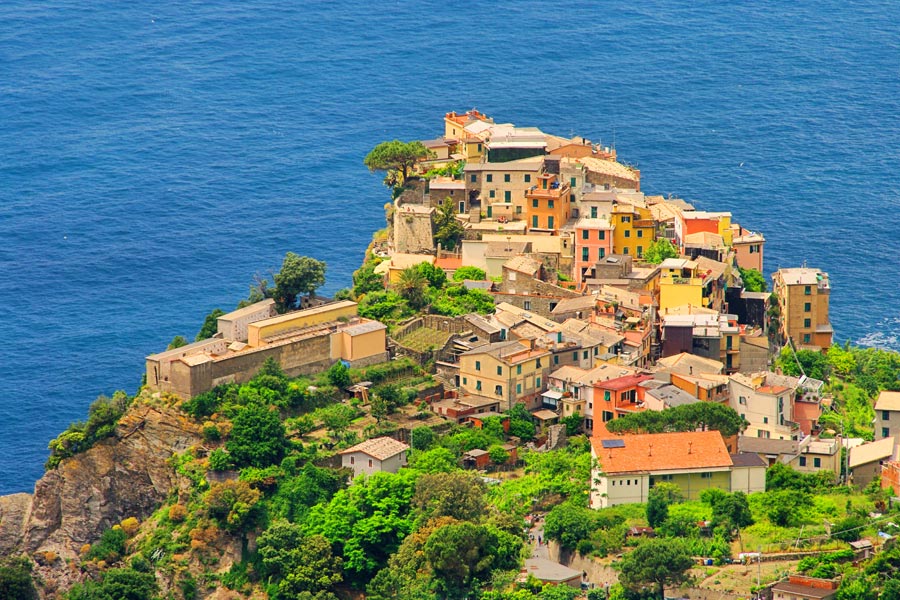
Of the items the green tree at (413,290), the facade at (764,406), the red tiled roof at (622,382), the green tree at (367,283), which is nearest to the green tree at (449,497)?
the red tiled roof at (622,382)

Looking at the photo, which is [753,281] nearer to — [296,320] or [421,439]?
[421,439]

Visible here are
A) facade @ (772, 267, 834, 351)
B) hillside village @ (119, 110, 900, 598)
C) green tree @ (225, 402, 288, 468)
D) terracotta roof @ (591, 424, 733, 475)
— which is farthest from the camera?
facade @ (772, 267, 834, 351)

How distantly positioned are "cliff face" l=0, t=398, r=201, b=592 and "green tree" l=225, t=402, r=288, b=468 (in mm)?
4544

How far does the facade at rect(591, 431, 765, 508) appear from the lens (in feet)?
427

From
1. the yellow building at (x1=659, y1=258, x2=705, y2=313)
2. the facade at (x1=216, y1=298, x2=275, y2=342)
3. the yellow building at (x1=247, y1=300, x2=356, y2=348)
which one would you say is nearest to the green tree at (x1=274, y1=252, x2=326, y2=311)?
the yellow building at (x1=247, y1=300, x2=356, y2=348)

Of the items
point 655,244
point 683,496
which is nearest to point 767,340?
point 655,244

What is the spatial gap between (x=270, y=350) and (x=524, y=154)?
110 feet

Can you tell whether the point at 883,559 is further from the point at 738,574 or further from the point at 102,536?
the point at 102,536

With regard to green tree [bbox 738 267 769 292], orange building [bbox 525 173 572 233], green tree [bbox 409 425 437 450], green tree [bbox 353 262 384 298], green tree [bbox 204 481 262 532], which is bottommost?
green tree [bbox 204 481 262 532]

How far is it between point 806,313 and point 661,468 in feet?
113

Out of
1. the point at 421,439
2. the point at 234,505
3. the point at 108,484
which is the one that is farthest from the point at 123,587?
Answer: the point at 421,439

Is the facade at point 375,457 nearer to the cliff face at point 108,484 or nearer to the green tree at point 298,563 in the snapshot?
the green tree at point 298,563

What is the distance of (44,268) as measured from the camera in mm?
197750

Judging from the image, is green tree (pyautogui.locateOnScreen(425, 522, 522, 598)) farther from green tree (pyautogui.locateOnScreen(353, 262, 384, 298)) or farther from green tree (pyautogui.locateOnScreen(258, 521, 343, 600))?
green tree (pyautogui.locateOnScreen(353, 262, 384, 298))
